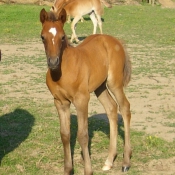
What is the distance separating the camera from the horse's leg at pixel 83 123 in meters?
5.13

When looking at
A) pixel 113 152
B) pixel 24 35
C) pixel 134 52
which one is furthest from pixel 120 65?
pixel 24 35

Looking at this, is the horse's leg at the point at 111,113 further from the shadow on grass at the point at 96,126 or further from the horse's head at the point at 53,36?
the horse's head at the point at 53,36

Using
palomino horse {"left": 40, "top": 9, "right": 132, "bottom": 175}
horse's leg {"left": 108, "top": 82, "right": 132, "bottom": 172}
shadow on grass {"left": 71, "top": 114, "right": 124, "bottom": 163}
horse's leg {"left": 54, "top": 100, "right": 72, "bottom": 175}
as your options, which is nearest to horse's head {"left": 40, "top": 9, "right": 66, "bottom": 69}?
palomino horse {"left": 40, "top": 9, "right": 132, "bottom": 175}

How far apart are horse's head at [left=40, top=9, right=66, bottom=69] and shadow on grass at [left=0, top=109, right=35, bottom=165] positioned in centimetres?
181

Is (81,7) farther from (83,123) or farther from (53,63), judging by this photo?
(53,63)

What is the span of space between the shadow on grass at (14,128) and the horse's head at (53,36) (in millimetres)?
1805

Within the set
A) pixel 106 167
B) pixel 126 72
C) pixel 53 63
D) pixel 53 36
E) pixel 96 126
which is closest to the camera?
pixel 53 63

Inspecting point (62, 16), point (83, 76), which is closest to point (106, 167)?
point (83, 76)

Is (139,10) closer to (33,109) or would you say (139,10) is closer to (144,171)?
(33,109)

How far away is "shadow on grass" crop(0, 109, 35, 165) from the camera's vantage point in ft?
21.1

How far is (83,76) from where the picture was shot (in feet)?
17.0

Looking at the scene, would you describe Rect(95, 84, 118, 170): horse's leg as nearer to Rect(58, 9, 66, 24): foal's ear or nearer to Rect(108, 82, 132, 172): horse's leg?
Rect(108, 82, 132, 172): horse's leg

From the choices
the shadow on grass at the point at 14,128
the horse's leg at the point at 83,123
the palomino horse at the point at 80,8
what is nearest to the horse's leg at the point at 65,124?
the horse's leg at the point at 83,123

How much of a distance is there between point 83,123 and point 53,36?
3.31 ft
